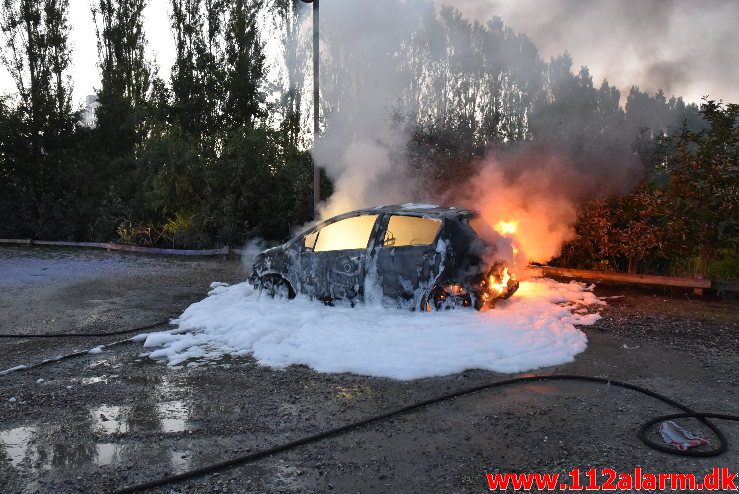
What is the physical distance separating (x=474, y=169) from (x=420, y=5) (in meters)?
3.69

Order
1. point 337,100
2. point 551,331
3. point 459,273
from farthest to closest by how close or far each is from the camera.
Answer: point 337,100 < point 459,273 < point 551,331

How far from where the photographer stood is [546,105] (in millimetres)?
11477

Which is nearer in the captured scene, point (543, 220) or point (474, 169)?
point (543, 220)

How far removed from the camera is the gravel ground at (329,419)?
3.24 metres

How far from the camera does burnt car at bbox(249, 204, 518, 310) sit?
6613mm

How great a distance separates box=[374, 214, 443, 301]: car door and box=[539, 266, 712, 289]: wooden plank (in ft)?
14.4

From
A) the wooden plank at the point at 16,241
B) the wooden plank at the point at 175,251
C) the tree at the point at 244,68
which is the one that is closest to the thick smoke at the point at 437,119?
the wooden plank at the point at 175,251

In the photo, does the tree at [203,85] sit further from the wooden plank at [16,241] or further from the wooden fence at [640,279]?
the wooden fence at [640,279]

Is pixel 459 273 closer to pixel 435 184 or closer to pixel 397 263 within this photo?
pixel 397 263

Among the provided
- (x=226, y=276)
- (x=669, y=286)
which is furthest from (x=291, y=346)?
(x=669, y=286)

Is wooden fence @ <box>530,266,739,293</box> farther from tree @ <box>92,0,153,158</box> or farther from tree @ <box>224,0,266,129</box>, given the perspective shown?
tree @ <box>92,0,153,158</box>

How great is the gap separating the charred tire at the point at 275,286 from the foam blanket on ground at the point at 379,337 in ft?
0.59

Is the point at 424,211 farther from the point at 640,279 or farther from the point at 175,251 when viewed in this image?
the point at 175,251
